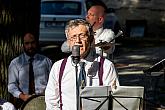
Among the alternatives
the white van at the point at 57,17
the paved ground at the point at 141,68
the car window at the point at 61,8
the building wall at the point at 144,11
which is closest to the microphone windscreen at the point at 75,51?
the paved ground at the point at 141,68

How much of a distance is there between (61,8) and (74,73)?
13.4m

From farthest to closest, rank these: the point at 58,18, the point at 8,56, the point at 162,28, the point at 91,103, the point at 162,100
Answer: the point at 162,28 → the point at 58,18 → the point at 162,100 → the point at 8,56 → the point at 91,103

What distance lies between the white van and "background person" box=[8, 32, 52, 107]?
10413 millimetres

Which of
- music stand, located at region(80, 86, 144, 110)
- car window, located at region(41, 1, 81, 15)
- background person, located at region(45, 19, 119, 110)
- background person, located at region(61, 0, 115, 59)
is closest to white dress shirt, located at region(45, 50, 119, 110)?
background person, located at region(45, 19, 119, 110)

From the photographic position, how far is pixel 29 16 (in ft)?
23.6

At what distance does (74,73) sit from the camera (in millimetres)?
4059

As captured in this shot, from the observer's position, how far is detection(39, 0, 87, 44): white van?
1700 cm

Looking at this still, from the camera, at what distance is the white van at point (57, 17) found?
669 inches

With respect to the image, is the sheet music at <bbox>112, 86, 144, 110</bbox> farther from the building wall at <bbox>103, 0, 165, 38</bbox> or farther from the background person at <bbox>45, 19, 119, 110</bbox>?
the building wall at <bbox>103, 0, 165, 38</bbox>

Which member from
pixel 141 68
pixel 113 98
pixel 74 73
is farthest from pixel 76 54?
pixel 141 68

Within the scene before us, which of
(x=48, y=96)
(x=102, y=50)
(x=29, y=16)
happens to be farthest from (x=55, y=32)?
(x=48, y=96)

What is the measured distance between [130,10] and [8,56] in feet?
58.8

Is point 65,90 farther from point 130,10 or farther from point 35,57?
point 130,10

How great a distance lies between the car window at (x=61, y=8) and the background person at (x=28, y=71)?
1071 cm
